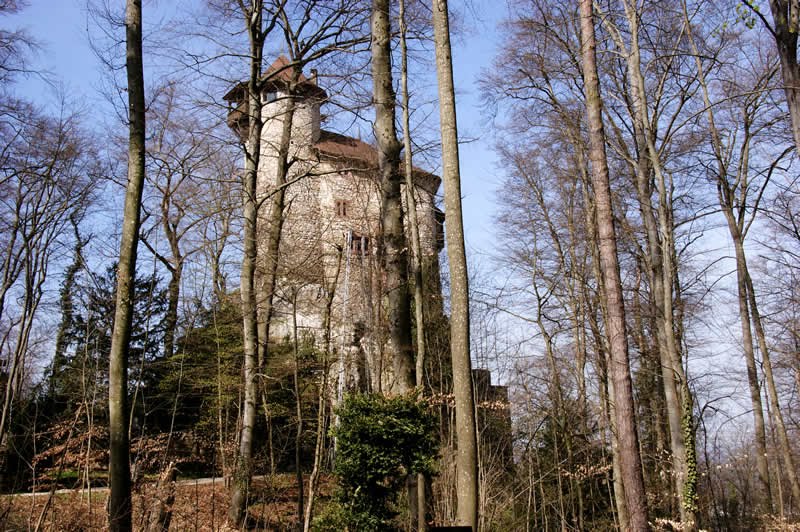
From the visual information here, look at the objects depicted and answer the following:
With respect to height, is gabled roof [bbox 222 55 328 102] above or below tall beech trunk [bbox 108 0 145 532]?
above

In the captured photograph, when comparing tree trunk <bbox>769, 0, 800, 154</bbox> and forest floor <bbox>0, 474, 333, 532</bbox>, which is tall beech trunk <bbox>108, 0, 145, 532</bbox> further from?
tree trunk <bbox>769, 0, 800, 154</bbox>

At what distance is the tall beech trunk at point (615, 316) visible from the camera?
705 centimetres

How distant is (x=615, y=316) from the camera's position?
7.68 m

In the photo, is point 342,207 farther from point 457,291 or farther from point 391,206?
point 457,291

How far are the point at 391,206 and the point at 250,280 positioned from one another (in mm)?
3783

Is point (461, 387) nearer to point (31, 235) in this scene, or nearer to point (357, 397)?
point (357, 397)

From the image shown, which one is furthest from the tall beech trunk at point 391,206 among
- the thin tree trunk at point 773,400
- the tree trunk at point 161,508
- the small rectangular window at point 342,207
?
the thin tree trunk at point 773,400

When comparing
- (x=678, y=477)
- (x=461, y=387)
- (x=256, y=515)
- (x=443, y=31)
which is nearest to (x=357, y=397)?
(x=461, y=387)

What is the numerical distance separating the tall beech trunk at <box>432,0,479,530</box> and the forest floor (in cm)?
344

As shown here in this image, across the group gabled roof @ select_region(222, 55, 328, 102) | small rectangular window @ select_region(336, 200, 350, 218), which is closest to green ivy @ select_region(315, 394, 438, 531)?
gabled roof @ select_region(222, 55, 328, 102)

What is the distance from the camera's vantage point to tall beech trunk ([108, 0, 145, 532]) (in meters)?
5.70

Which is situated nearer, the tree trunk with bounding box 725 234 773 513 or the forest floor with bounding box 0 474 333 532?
the forest floor with bounding box 0 474 333 532

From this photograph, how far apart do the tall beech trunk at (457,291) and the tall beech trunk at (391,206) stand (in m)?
1.04

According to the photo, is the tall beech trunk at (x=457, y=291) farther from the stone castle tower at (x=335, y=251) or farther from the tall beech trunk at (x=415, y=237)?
the stone castle tower at (x=335, y=251)
